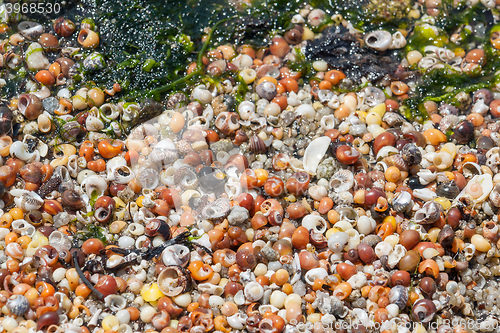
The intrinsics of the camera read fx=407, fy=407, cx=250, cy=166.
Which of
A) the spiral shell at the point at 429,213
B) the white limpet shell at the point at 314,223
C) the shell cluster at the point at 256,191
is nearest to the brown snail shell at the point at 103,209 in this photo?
the shell cluster at the point at 256,191

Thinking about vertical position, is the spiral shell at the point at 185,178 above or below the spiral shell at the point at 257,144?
below

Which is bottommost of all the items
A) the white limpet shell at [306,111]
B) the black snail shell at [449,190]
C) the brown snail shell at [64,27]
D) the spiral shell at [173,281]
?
the spiral shell at [173,281]

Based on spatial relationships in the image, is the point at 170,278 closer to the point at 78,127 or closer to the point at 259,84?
the point at 78,127

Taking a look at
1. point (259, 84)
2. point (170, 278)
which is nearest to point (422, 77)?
point (259, 84)

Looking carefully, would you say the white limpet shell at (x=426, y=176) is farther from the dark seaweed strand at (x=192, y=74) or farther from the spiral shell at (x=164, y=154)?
the dark seaweed strand at (x=192, y=74)

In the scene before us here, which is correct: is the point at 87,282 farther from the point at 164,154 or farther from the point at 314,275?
the point at 314,275

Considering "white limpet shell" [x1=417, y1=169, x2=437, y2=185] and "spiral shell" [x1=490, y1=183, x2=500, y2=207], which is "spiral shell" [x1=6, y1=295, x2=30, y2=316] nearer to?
"white limpet shell" [x1=417, y1=169, x2=437, y2=185]
